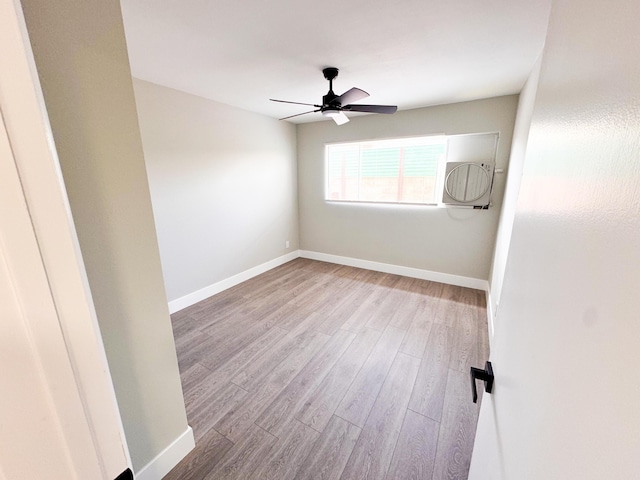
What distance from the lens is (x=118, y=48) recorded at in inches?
35.9

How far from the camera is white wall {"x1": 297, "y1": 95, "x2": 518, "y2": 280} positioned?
120 inches

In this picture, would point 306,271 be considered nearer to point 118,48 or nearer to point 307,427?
point 307,427

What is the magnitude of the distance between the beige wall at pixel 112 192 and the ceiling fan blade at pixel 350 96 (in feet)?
5.31

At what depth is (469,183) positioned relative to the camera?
123 inches

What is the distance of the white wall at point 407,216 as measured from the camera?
304cm

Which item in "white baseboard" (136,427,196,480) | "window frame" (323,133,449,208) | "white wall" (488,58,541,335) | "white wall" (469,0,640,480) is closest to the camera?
"white wall" (469,0,640,480)

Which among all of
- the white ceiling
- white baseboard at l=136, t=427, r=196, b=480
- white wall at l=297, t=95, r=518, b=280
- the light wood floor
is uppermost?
the white ceiling

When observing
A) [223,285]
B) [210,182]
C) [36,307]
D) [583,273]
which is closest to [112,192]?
[36,307]

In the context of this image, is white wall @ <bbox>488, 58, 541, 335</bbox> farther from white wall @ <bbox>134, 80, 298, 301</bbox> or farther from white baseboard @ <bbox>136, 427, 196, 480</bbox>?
white wall @ <bbox>134, 80, 298, 301</bbox>

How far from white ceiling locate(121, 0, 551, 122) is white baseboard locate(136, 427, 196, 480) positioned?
7.89ft

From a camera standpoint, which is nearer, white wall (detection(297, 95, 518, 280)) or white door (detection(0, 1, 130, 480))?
white door (detection(0, 1, 130, 480))

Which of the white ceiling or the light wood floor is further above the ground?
the white ceiling

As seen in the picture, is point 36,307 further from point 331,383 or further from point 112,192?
point 331,383

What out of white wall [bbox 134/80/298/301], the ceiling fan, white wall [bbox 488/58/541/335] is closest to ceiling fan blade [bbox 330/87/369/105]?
the ceiling fan
